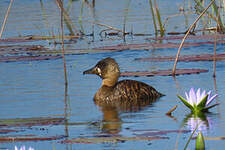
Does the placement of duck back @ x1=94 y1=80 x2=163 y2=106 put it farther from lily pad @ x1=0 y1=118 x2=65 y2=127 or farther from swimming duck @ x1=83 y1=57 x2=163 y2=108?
lily pad @ x1=0 y1=118 x2=65 y2=127

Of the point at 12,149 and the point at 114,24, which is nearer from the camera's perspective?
the point at 12,149

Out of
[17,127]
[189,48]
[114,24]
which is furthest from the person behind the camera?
[114,24]

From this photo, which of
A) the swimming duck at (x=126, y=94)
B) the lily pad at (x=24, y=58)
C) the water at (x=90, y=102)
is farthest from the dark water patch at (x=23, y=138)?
the lily pad at (x=24, y=58)

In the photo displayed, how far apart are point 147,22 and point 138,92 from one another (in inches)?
413

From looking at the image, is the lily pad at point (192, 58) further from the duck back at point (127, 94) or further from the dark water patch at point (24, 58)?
the duck back at point (127, 94)

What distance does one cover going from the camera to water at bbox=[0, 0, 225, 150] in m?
6.97

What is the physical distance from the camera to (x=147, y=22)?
20.3m

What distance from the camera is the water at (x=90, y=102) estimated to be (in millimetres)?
6969

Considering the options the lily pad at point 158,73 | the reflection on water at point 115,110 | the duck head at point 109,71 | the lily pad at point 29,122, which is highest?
the duck head at point 109,71

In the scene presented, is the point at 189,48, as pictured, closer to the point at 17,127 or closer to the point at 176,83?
the point at 176,83

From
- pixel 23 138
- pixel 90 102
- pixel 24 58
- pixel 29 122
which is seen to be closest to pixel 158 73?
pixel 90 102

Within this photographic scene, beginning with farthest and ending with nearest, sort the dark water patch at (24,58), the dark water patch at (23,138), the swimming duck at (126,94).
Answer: the dark water patch at (24,58), the swimming duck at (126,94), the dark water patch at (23,138)

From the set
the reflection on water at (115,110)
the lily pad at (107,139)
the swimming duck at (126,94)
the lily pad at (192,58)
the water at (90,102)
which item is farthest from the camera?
the lily pad at (192,58)

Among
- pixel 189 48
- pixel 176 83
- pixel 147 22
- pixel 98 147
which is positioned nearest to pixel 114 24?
pixel 147 22
